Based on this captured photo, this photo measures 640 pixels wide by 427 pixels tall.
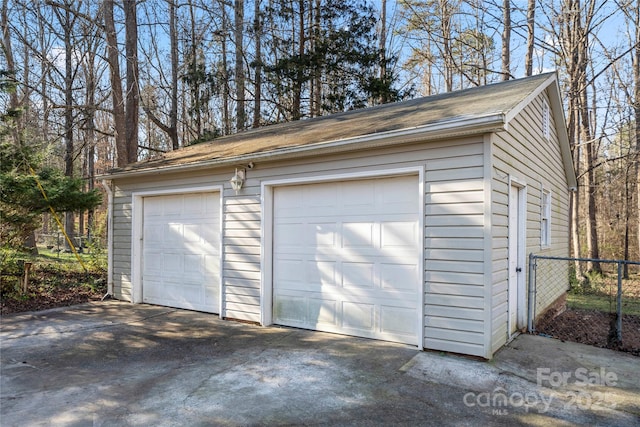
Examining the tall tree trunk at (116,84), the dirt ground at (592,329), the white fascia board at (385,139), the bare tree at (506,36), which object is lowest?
the dirt ground at (592,329)

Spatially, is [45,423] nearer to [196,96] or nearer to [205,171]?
[205,171]

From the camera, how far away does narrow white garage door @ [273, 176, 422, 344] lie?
15.2 feet

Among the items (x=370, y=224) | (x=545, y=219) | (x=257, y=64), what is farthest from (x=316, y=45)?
(x=370, y=224)

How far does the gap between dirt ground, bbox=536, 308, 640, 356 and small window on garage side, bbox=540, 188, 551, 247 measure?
1.34m

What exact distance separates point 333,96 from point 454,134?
840 cm

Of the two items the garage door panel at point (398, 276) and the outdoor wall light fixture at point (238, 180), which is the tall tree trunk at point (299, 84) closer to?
the outdoor wall light fixture at point (238, 180)

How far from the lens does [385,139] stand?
14.8 feet

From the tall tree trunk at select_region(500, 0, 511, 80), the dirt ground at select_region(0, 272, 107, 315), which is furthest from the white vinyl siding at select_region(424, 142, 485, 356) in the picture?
the tall tree trunk at select_region(500, 0, 511, 80)

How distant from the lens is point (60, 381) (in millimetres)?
3615

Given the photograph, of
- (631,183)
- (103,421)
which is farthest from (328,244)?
(631,183)

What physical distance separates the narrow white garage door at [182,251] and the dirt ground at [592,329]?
16.1ft

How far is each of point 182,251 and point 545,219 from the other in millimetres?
6278

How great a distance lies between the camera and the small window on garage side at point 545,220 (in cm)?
663

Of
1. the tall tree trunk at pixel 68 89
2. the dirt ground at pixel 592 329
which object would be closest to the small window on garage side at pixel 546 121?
the dirt ground at pixel 592 329
